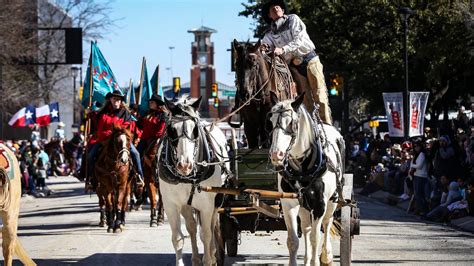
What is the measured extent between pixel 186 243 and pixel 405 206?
12.0 meters

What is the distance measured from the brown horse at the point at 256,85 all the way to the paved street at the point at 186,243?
2.05m

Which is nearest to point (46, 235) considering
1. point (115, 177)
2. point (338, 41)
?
point (115, 177)

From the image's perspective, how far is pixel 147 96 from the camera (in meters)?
25.2

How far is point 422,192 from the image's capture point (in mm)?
26547

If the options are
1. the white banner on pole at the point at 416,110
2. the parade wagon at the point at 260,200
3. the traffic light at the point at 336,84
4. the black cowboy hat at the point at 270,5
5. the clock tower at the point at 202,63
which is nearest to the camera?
the parade wagon at the point at 260,200

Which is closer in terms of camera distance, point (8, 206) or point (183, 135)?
point (183, 135)

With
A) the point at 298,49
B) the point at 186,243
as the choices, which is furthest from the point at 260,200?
Result: the point at 186,243

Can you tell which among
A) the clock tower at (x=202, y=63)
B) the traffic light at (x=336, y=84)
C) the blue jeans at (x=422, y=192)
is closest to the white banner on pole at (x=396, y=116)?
the traffic light at (x=336, y=84)

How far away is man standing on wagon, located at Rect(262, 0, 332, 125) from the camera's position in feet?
45.6

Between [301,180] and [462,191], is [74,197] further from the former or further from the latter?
[301,180]

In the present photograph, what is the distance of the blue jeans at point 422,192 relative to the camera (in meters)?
26.3

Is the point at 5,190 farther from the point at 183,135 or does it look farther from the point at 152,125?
the point at 152,125

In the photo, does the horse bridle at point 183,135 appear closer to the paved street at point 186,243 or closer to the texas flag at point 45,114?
the paved street at point 186,243

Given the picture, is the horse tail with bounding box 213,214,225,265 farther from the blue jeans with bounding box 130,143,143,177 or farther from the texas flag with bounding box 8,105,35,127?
the texas flag with bounding box 8,105,35,127
